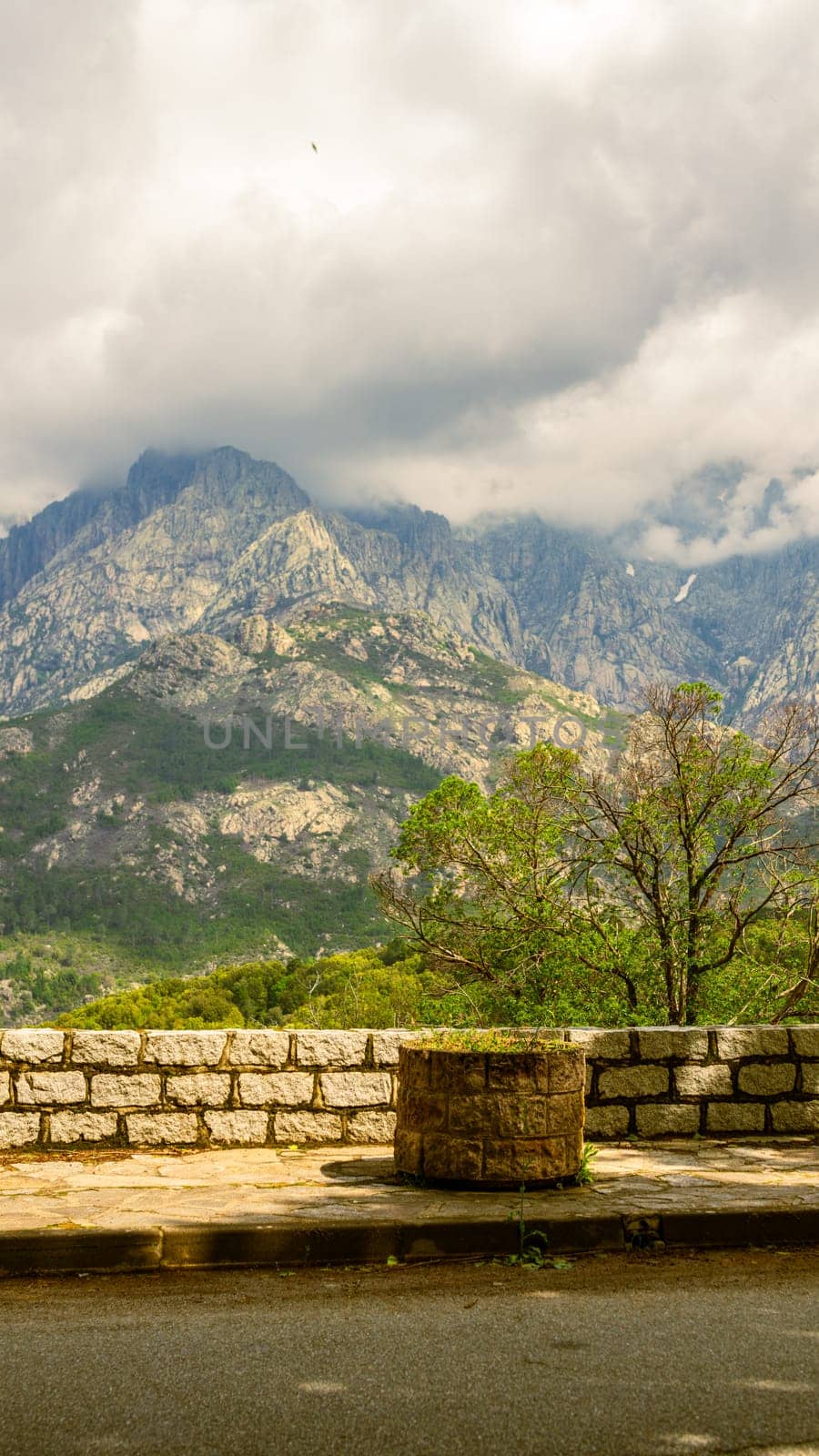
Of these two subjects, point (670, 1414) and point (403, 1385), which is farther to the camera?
point (403, 1385)

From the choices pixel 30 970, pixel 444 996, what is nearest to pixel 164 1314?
pixel 444 996

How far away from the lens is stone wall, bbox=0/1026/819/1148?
8.20 m

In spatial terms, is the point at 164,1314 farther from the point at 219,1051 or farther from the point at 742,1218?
the point at 219,1051

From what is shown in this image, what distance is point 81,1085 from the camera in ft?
26.9

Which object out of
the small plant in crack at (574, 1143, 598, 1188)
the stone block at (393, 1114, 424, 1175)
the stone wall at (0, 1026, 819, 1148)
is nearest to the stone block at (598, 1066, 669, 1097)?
the stone wall at (0, 1026, 819, 1148)

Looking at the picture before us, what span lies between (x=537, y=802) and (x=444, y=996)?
4.50 metres

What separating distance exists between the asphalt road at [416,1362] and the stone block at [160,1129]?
10.1 feet

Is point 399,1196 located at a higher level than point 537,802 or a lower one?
lower

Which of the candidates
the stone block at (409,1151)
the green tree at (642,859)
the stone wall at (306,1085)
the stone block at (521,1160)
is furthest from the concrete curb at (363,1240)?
the green tree at (642,859)

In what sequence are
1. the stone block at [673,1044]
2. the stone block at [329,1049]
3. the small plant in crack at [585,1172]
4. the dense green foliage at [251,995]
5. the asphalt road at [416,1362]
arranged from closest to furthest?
the asphalt road at [416,1362]
the small plant in crack at [585,1172]
the stone block at [329,1049]
the stone block at [673,1044]
the dense green foliage at [251,995]

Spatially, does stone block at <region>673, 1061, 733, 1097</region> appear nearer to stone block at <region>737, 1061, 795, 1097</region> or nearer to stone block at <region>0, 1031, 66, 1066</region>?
stone block at <region>737, 1061, 795, 1097</region>

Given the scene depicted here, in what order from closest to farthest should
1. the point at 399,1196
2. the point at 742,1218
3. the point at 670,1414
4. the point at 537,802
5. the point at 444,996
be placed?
the point at 670,1414 < the point at 742,1218 < the point at 399,1196 < the point at 444,996 < the point at 537,802

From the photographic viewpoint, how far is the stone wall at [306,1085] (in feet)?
26.9

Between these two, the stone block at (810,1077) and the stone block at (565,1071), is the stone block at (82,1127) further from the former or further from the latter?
the stone block at (810,1077)
